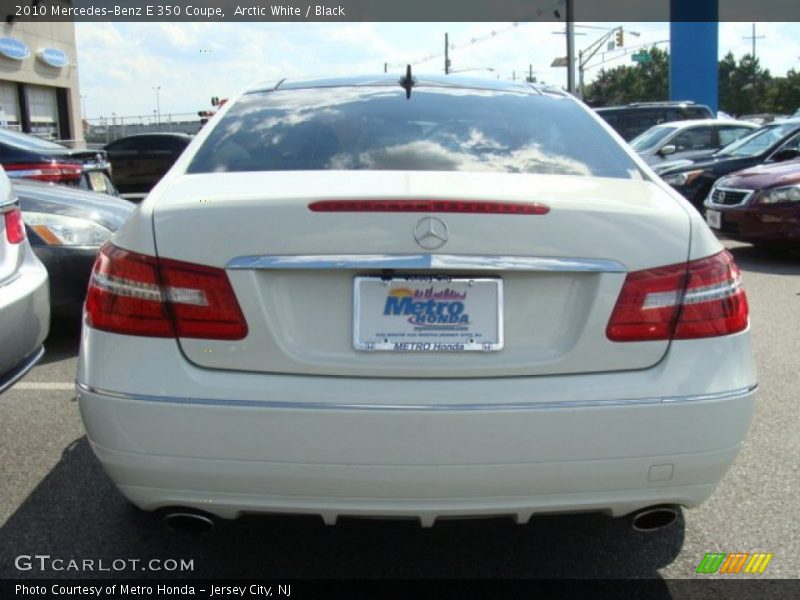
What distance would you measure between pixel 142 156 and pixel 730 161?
13484 millimetres

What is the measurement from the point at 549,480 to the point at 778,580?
99 cm

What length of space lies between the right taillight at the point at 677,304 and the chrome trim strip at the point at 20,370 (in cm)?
226

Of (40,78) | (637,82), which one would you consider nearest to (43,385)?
(40,78)

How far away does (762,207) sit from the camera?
29.2 feet

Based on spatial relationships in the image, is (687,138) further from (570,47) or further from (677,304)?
(570,47)

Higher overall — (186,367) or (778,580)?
(186,367)

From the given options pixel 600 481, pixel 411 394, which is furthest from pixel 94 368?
pixel 600 481

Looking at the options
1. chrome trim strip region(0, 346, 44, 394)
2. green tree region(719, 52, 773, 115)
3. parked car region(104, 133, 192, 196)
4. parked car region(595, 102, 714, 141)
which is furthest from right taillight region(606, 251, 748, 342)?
green tree region(719, 52, 773, 115)

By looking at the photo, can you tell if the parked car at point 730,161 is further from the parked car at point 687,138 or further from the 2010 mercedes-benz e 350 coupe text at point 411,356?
the 2010 mercedes-benz e 350 coupe text at point 411,356

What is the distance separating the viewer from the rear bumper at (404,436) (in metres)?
2.22

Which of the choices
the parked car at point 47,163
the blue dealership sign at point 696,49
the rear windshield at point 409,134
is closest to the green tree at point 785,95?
the blue dealership sign at point 696,49

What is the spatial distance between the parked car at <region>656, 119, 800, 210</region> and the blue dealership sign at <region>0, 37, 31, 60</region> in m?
25.6

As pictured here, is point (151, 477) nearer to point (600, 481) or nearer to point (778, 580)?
point (600, 481)

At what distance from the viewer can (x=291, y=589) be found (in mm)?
2672
